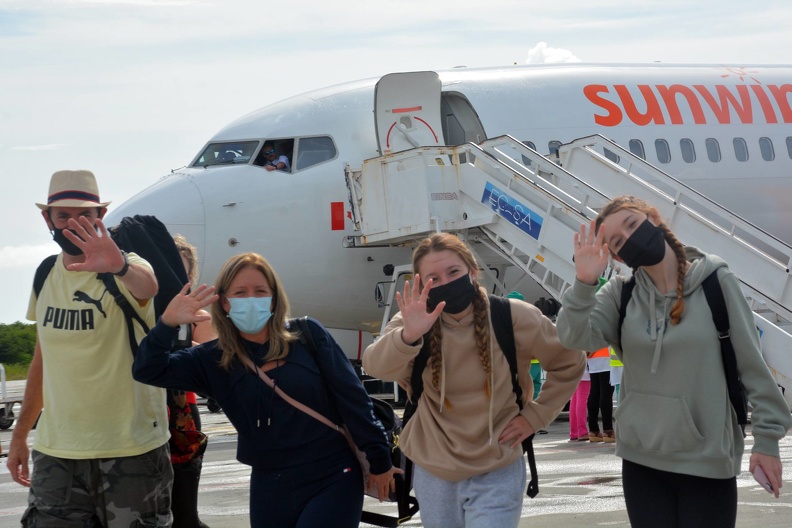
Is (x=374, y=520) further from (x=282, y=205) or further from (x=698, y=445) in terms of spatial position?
(x=282, y=205)

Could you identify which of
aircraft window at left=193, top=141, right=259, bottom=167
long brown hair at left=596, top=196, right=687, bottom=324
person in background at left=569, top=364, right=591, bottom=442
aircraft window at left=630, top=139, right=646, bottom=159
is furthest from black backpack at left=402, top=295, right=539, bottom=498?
aircraft window at left=630, top=139, right=646, bottom=159

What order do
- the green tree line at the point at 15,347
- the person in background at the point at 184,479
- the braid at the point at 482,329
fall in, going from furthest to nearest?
the green tree line at the point at 15,347 < the person in background at the point at 184,479 < the braid at the point at 482,329

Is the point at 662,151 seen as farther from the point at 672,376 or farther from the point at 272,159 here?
the point at 672,376

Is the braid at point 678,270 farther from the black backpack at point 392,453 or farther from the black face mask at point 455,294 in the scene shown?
the black backpack at point 392,453

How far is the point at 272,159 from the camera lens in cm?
1588

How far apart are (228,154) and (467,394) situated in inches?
453

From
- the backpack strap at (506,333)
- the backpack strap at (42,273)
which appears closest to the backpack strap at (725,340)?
the backpack strap at (506,333)

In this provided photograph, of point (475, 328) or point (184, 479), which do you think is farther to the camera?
point (184, 479)

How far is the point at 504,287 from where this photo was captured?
16.2 metres

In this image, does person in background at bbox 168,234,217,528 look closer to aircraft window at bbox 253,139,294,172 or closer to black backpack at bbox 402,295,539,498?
black backpack at bbox 402,295,539,498

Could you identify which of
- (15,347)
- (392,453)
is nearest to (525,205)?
(392,453)

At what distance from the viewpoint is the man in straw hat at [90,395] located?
198 inches

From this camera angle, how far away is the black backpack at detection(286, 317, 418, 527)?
5.06 meters

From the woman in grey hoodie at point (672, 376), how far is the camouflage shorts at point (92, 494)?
1.79 m
